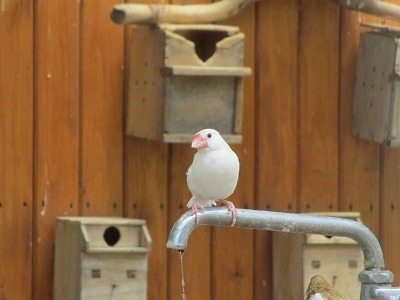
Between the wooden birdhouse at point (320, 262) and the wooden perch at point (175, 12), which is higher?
the wooden perch at point (175, 12)

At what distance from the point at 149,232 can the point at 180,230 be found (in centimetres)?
156

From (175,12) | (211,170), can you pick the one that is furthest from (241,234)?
(211,170)

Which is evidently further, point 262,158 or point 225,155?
point 262,158

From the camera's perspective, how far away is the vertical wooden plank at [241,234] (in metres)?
3.46

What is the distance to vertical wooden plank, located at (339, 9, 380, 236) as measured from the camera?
3592 millimetres

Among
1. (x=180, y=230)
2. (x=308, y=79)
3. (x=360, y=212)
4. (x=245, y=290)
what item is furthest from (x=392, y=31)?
(x=180, y=230)

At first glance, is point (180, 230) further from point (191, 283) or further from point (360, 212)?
point (360, 212)

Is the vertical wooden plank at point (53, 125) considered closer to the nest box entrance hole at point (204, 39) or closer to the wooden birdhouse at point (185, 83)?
the wooden birdhouse at point (185, 83)

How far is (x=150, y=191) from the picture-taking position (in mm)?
3373

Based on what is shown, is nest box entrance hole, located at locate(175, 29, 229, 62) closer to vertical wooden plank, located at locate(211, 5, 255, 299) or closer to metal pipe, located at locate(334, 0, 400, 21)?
vertical wooden plank, located at locate(211, 5, 255, 299)

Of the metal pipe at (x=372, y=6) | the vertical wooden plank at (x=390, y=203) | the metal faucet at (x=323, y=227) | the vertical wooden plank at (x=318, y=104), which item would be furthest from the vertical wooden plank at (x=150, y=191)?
the metal faucet at (x=323, y=227)

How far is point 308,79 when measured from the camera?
Result: 353cm

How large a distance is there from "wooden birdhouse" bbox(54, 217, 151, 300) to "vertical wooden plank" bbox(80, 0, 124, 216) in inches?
5.4

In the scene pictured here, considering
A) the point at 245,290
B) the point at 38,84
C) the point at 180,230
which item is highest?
the point at 38,84
